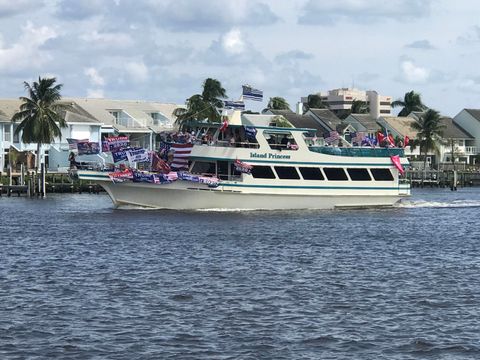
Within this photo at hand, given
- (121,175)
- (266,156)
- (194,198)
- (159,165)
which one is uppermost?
(266,156)

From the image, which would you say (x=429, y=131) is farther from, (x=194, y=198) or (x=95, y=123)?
(x=194, y=198)

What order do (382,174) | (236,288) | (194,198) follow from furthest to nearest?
(382,174) < (194,198) < (236,288)

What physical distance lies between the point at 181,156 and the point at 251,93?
270 inches

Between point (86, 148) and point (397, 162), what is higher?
point (86, 148)

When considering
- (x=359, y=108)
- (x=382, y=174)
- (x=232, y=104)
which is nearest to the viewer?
(x=232, y=104)

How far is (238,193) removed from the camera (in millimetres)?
59781

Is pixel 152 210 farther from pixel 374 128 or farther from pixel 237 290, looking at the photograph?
pixel 374 128

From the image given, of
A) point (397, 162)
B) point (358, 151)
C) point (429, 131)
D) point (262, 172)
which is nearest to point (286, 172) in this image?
point (262, 172)

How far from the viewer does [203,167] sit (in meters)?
60.1

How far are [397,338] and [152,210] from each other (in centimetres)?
3586

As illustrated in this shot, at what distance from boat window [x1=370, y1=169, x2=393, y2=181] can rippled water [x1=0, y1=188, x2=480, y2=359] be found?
763cm

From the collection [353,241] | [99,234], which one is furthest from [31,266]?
[353,241]

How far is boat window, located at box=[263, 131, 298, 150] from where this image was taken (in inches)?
2386

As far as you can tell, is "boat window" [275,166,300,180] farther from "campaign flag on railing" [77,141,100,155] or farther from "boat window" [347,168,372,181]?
"campaign flag on railing" [77,141,100,155]
